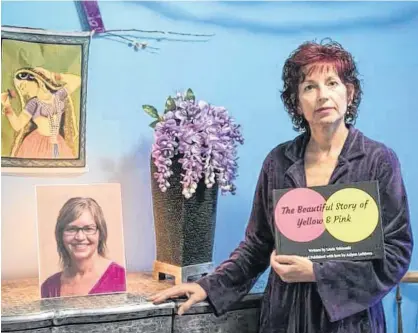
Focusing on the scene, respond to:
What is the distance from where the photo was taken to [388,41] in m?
1.87

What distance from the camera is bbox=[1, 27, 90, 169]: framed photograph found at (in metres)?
1.53

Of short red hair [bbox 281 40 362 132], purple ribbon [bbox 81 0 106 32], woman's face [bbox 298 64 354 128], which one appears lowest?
woman's face [bbox 298 64 354 128]

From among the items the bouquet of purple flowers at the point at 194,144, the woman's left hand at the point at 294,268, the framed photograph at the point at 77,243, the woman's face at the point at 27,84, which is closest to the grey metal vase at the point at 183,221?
the bouquet of purple flowers at the point at 194,144

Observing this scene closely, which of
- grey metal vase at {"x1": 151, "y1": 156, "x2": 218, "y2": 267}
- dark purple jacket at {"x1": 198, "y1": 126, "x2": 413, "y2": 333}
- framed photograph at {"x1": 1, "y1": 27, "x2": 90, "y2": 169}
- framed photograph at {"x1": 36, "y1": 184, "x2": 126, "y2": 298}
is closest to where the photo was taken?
dark purple jacket at {"x1": 198, "y1": 126, "x2": 413, "y2": 333}

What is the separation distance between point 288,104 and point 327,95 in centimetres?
14

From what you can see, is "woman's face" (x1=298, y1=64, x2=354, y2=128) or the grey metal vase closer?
"woman's face" (x1=298, y1=64, x2=354, y2=128)

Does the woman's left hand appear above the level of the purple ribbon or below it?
below

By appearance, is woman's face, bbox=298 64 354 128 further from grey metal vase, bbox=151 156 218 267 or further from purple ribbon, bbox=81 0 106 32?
purple ribbon, bbox=81 0 106 32

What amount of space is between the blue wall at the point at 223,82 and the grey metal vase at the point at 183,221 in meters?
0.21

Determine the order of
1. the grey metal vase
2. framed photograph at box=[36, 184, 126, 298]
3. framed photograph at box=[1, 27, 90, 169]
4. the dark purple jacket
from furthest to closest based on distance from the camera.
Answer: framed photograph at box=[1, 27, 90, 169] → the grey metal vase → framed photograph at box=[36, 184, 126, 298] → the dark purple jacket

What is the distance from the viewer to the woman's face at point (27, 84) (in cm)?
154

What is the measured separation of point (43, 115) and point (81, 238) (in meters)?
0.40

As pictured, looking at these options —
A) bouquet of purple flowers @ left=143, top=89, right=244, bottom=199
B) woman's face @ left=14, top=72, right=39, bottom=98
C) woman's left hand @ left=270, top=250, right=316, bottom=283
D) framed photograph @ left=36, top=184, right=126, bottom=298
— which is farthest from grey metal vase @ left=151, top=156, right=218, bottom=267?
woman's face @ left=14, top=72, right=39, bottom=98

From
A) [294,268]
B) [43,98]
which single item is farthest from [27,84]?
[294,268]
